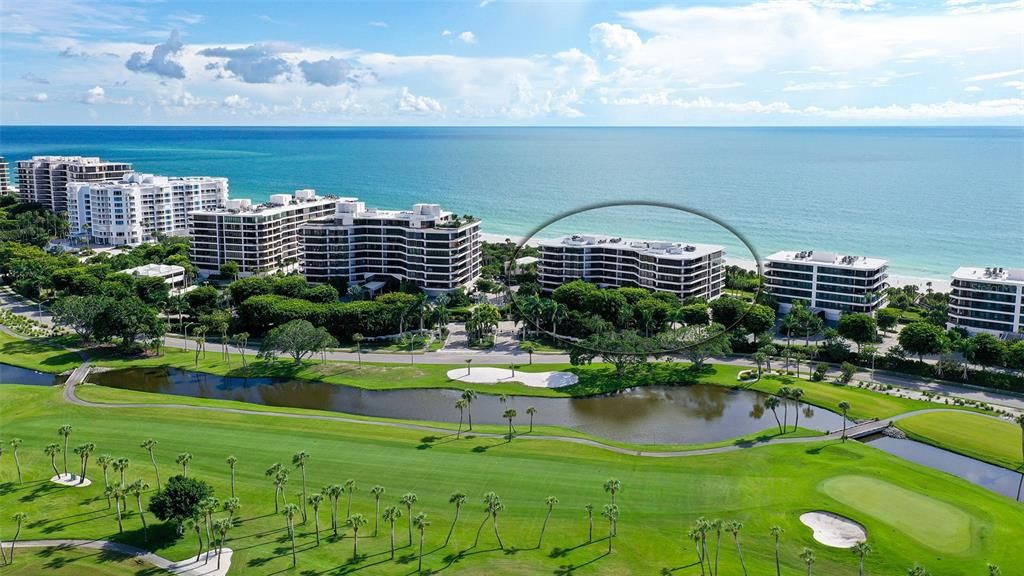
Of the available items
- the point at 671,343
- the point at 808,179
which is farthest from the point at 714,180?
the point at 671,343

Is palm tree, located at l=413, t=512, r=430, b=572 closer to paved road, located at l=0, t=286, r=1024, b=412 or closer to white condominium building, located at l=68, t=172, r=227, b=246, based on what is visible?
paved road, located at l=0, t=286, r=1024, b=412

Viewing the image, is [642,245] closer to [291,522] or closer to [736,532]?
[736,532]

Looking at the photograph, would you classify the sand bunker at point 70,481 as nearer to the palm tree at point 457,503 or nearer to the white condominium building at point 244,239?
the palm tree at point 457,503

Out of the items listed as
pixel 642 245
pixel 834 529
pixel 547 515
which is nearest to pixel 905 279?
pixel 642 245

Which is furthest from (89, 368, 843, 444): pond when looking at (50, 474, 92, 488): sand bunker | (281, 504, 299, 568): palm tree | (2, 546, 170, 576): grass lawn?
(2, 546, 170, 576): grass lawn

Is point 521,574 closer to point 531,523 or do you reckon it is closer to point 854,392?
point 531,523

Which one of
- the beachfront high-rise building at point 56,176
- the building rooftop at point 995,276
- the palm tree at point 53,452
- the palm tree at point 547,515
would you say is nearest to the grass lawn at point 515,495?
the palm tree at point 547,515

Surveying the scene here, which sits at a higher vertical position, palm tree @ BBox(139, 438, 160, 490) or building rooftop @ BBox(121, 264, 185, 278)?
building rooftop @ BBox(121, 264, 185, 278)
